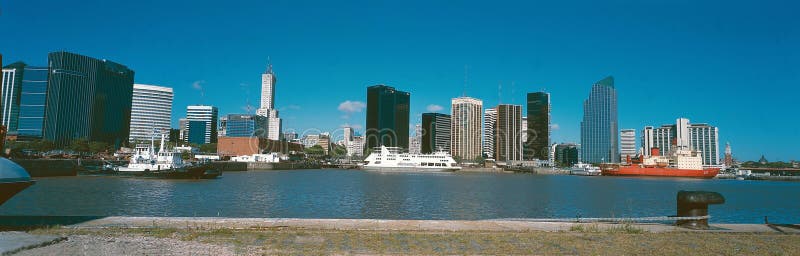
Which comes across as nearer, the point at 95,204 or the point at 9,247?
the point at 9,247

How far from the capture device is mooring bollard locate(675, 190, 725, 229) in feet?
35.9

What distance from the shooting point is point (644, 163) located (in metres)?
147

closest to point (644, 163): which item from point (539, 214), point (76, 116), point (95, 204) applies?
point (539, 214)

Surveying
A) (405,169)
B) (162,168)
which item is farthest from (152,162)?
(405,169)

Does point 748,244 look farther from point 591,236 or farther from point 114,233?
point 114,233

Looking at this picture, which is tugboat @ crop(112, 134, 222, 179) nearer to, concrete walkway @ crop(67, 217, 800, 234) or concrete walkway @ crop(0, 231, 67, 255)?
concrete walkway @ crop(67, 217, 800, 234)

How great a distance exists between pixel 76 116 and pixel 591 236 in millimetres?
231579

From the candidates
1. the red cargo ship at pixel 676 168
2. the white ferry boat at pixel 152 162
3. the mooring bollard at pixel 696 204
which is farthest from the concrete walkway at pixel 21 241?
the red cargo ship at pixel 676 168

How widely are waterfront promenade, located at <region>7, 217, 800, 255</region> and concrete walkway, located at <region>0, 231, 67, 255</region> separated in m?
0.08

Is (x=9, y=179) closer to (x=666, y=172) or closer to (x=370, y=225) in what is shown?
(x=370, y=225)

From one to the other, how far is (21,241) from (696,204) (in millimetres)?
13434

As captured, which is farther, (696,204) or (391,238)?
(696,204)

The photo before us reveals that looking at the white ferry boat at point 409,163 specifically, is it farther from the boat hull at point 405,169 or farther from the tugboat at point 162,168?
the tugboat at point 162,168

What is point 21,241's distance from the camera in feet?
26.1
